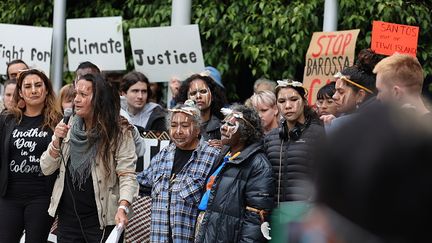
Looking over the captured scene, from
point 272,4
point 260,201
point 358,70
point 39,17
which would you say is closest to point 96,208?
point 260,201

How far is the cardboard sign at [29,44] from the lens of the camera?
10.5 m

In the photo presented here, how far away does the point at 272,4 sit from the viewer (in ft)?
33.8

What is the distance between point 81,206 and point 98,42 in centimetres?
402

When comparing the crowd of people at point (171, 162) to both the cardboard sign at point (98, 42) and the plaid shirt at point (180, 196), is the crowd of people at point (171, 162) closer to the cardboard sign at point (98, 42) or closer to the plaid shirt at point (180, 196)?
the plaid shirt at point (180, 196)

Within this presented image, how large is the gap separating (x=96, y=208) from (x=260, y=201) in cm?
117

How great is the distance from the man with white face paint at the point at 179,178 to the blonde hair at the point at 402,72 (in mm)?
2219

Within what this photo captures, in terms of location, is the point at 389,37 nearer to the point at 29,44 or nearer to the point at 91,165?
the point at 91,165

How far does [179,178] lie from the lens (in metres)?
6.52

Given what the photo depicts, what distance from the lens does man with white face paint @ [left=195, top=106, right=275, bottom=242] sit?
20.0 ft

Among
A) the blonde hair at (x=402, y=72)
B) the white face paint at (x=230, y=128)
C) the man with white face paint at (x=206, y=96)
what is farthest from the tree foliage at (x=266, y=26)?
the blonde hair at (x=402, y=72)

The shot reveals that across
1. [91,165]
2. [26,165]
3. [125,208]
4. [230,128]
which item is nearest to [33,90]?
[26,165]

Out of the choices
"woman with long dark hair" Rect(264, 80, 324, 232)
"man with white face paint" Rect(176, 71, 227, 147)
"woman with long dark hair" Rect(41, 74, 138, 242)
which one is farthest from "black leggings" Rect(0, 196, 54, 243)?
"woman with long dark hair" Rect(264, 80, 324, 232)

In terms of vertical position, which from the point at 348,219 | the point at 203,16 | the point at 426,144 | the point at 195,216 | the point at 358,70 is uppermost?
the point at 203,16

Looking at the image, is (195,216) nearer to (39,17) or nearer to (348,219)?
(348,219)
